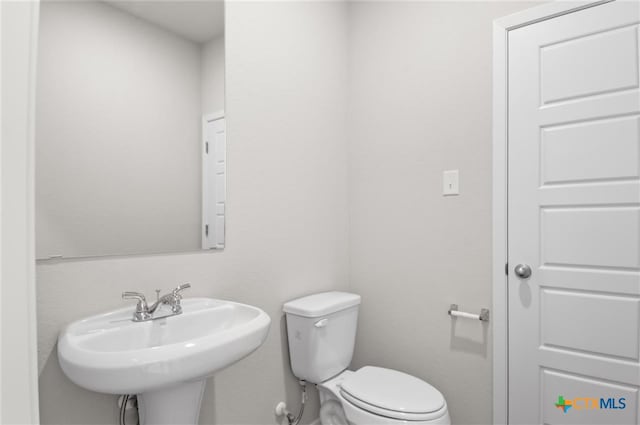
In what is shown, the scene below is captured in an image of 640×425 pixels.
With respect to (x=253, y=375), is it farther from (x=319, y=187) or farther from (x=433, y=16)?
(x=433, y=16)

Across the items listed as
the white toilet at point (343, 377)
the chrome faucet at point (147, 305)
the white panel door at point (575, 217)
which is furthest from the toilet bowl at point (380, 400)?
the chrome faucet at point (147, 305)

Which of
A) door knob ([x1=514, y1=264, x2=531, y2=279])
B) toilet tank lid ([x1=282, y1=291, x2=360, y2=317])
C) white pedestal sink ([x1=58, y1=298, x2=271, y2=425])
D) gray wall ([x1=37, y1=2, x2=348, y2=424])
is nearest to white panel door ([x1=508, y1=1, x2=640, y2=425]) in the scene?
door knob ([x1=514, y1=264, x2=531, y2=279])

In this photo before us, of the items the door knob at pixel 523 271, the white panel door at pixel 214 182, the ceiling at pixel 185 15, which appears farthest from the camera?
the door knob at pixel 523 271

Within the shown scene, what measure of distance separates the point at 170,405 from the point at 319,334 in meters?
0.71

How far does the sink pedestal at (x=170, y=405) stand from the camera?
1.07 meters

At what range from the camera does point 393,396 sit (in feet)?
4.77

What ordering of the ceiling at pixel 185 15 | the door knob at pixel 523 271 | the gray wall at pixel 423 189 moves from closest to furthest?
the ceiling at pixel 185 15 → the door knob at pixel 523 271 → the gray wall at pixel 423 189

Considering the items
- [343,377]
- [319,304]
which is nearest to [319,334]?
[319,304]

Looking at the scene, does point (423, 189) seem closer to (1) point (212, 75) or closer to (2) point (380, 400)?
(2) point (380, 400)

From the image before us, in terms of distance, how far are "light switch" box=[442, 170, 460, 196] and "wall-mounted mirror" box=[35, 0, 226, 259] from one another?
1.04 m

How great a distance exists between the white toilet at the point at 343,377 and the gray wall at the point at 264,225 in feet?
0.38

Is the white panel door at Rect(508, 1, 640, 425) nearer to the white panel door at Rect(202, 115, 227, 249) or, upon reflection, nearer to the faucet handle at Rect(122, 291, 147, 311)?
A: the white panel door at Rect(202, 115, 227, 249)

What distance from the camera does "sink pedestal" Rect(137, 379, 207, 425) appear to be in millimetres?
1066

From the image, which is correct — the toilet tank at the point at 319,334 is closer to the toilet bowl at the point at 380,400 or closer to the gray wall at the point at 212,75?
the toilet bowl at the point at 380,400
